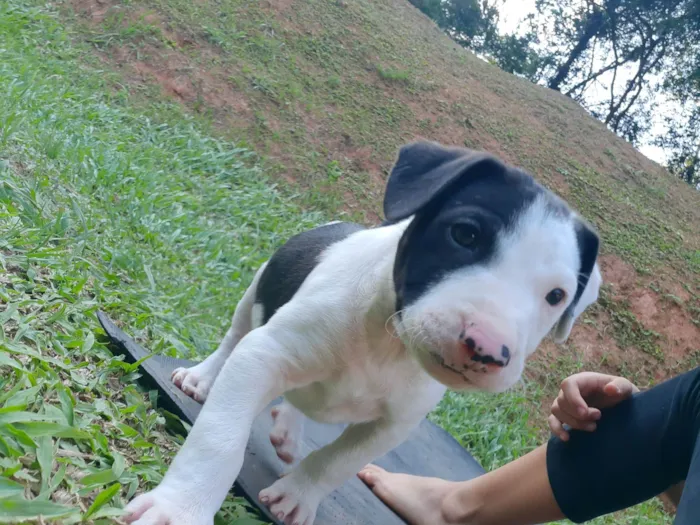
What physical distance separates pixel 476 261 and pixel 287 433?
1.40 m

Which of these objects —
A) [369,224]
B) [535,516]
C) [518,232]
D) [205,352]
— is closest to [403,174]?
[518,232]

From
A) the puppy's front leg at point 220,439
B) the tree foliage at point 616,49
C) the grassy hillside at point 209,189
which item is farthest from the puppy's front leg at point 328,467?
the tree foliage at point 616,49

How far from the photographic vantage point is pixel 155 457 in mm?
2418

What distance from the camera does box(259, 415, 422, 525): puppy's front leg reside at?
274 cm

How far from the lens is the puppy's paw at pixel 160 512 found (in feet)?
6.47

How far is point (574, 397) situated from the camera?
113 inches

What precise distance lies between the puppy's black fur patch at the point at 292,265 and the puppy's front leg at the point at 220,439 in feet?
1.97

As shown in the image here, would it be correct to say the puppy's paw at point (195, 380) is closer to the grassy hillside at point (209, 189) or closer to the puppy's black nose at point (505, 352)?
the grassy hillside at point (209, 189)

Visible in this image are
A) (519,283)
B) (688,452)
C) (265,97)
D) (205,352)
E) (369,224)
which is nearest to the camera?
(519,283)

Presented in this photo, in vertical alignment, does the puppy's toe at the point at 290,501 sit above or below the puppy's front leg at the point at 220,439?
below

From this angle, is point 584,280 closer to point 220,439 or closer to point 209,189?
point 220,439

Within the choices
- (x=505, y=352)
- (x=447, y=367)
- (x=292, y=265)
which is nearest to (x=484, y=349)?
(x=505, y=352)

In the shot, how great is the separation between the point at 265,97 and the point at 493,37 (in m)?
15.9

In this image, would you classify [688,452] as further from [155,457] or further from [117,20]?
[117,20]
